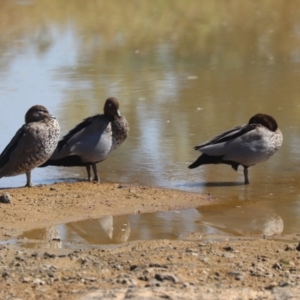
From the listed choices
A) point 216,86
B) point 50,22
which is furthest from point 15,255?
point 50,22

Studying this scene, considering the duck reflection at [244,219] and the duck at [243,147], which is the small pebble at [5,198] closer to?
the duck reflection at [244,219]

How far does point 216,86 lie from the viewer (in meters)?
12.8

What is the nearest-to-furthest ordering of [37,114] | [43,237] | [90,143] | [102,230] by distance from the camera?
[43,237] → [102,230] → [37,114] → [90,143]

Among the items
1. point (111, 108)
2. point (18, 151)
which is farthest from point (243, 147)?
point (18, 151)

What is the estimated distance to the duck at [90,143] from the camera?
8.52 metres

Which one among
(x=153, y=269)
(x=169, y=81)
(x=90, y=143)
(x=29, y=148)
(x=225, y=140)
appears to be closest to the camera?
(x=153, y=269)

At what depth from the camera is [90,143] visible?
852 centimetres

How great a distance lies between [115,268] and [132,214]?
6.70ft

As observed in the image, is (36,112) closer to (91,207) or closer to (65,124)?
(91,207)

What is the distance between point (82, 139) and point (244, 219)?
2.10 meters

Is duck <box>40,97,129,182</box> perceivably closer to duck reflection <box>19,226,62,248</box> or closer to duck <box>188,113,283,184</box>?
duck <box>188,113,283,184</box>

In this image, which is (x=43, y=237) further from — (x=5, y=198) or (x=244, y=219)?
(x=244, y=219)

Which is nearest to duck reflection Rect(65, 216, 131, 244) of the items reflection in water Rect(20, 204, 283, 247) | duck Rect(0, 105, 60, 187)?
reflection in water Rect(20, 204, 283, 247)

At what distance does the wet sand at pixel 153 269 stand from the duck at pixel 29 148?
1140mm
